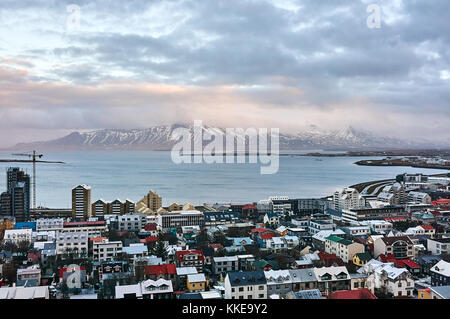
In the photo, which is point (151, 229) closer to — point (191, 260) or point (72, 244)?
point (72, 244)

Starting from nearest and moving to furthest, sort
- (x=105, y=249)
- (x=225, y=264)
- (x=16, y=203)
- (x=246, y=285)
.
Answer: (x=246, y=285)
(x=225, y=264)
(x=105, y=249)
(x=16, y=203)

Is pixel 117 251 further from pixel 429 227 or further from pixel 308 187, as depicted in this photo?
pixel 308 187

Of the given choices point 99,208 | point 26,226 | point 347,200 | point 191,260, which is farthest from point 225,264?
point 347,200

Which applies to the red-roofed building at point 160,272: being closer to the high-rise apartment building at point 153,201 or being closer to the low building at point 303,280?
the low building at point 303,280

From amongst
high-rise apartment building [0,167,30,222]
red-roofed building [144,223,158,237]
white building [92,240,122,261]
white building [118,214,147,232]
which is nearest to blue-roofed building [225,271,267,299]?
white building [92,240,122,261]

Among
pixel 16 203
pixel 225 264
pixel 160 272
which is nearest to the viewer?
pixel 160 272

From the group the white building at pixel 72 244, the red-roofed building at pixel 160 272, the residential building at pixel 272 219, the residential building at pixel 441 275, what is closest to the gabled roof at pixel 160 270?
the red-roofed building at pixel 160 272
